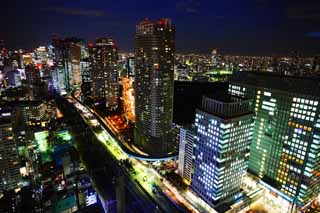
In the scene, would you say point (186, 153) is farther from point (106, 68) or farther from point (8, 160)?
point (106, 68)

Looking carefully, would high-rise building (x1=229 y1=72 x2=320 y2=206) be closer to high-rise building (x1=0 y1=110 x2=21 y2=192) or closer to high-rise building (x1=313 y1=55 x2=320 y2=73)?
high-rise building (x1=313 y1=55 x2=320 y2=73)

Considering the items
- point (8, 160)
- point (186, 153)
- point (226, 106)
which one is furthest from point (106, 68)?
point (226, 106)

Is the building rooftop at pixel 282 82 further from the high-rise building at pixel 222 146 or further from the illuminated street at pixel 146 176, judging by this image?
the illuminated street at pixel 146 176

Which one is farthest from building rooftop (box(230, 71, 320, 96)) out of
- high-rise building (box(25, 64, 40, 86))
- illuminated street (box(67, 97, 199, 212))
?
high-rise building (box(25, 64, 40, 86))

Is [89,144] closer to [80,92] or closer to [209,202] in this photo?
[209,202]

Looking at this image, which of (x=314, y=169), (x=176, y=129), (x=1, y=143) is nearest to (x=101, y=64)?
(x=176, y=129)

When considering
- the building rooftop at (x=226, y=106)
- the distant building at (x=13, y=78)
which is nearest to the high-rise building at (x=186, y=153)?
the building rooftop at (x=226, y=106)
